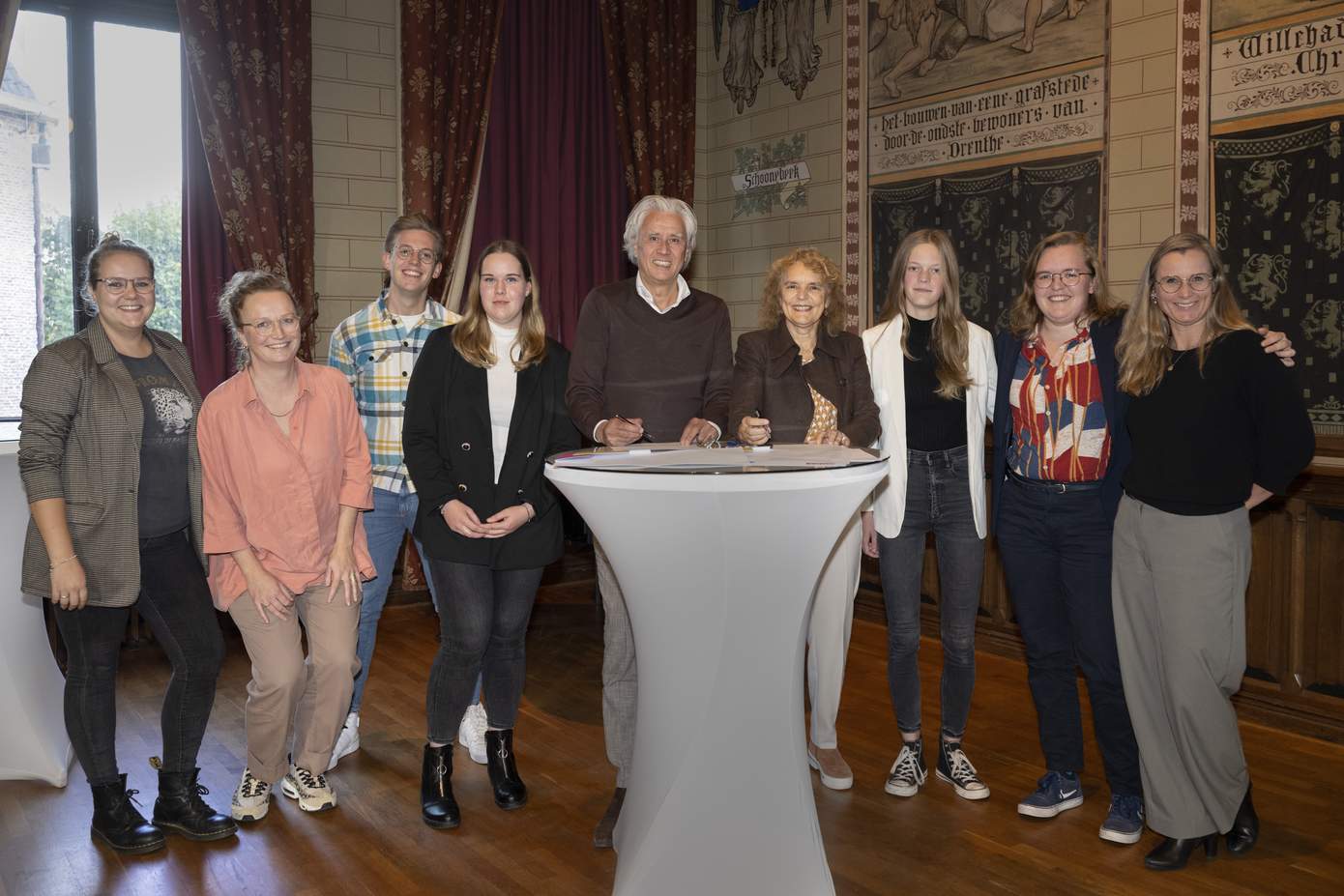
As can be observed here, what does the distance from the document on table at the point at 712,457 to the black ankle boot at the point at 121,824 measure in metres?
1.57

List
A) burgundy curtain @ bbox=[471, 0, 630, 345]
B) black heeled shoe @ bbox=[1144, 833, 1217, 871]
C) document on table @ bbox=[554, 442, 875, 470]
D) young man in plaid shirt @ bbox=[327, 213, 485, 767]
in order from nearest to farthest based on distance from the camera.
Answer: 1. document on table @ bbox=[554, 442, 875, 470]
2. black heeled shoe @ bbox=[1144, 833, 1217, 871]
3. young man in plaid shirt @ bbox=[327, 213, 485, 767]
4. burgundy curtain @ bbox=[471, 0, 630, 345]

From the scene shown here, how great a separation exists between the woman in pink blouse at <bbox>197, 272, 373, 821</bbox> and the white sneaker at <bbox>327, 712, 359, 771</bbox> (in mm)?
442

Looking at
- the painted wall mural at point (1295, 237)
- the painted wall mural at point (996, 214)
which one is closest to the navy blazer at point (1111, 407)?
the painted wall mural at point (1295, 237)

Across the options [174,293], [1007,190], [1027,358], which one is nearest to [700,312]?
[1027,358]

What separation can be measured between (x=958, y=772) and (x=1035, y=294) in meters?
1.33

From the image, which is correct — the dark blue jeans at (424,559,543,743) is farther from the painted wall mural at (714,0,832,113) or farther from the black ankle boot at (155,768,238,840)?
the painted wall mural at (714,0,832,113)

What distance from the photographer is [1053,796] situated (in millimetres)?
2926

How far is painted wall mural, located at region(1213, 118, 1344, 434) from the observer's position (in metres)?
3.78

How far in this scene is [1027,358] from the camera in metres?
2.87

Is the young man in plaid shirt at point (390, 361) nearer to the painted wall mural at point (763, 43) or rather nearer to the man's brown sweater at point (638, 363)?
the man's brown sweater at point (638, 363)

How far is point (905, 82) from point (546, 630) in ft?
10.1

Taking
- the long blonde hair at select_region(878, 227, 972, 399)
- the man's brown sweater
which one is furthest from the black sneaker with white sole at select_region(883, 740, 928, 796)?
the man's brown sweater

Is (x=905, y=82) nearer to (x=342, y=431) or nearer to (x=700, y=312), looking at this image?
(x=700, y=312)

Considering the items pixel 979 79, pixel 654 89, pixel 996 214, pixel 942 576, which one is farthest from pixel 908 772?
pixel 654 89
